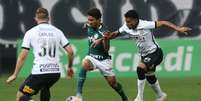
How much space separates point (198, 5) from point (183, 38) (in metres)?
1.11

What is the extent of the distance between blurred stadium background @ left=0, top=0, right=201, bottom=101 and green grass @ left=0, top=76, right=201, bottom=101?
270 millimetres

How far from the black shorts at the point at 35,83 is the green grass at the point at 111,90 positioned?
4.01 meters

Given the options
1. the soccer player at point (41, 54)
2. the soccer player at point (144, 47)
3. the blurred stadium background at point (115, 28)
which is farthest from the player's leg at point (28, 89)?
the blurred stadium background at point (115, 28)

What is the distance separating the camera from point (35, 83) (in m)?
11.9

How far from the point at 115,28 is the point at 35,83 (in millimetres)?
11015

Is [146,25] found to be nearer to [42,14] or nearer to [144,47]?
[144,47]

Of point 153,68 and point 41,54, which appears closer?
point 41,54

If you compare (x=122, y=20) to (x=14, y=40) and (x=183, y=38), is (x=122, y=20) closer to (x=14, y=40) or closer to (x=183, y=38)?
(x=183, y=38)

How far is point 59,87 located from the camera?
1902cm

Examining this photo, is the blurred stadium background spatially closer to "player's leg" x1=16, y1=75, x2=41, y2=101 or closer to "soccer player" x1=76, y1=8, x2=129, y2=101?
"soccer player" x1=76, y1=8, x2=129, y2=101

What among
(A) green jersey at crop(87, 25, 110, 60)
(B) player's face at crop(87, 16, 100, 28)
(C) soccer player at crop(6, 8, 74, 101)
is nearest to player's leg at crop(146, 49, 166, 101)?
(A) green jersey at crop(87, 25, 110, 60)

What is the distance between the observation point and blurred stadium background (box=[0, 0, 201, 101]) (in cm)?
2148

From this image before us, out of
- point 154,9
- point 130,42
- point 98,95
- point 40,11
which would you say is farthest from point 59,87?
point 40,11

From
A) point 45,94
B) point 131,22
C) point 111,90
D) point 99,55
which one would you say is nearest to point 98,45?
point 99,55
